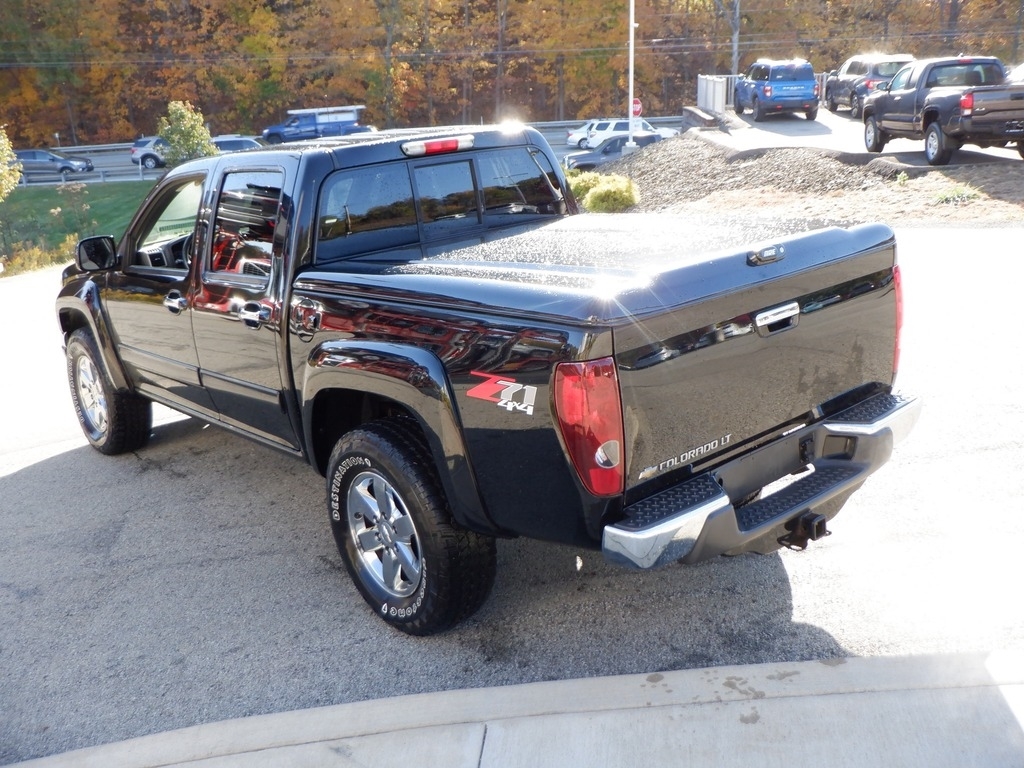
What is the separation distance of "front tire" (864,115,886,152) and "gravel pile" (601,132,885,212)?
4.05ft

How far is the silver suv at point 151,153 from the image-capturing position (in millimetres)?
55312

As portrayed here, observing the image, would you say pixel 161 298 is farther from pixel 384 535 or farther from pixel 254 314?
pixel 384 535

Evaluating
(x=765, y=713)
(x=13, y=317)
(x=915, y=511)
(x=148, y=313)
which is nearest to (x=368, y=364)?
(x=765, y=713)

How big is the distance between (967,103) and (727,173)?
6.05 metres

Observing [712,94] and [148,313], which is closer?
[148,313]

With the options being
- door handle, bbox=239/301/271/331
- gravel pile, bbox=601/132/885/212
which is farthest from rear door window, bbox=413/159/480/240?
gravel pile, bbox=601/132/885/212

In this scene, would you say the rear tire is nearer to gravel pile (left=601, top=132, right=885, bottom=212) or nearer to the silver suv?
gravel pile (left=601, top=132, right=885, bottom=212)

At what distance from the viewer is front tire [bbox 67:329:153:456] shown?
20.3 ft

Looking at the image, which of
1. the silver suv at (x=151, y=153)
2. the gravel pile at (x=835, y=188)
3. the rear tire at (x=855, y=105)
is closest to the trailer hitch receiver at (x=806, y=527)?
the gravel pile at (x=835, y=188)

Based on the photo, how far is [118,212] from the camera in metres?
49.0

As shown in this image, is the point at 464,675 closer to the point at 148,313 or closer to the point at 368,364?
the point at 368,364

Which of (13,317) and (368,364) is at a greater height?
(368,364)

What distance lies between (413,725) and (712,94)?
128 feet

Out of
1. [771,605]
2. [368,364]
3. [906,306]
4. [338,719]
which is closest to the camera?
[338,719]
